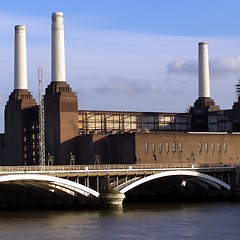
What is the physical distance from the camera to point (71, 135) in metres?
100

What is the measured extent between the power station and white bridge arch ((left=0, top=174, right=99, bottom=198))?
23.4 m

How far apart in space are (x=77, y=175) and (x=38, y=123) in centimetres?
3153

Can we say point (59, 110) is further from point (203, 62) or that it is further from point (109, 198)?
point (109, 198)

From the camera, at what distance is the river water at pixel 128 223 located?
55.2 meters

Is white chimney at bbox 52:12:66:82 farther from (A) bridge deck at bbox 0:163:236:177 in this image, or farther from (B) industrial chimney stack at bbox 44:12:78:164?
(A) bridge deck at bbox 0:163:236:177

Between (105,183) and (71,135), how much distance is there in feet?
81.5

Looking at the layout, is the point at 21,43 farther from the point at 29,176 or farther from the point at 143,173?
the point at 29,176

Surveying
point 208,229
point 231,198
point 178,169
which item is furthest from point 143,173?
point 208,229

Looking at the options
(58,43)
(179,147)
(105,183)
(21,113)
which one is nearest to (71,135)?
(21,113)

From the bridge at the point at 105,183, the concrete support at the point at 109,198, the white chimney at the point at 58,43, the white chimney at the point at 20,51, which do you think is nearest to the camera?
the bridge at the point at 105,183

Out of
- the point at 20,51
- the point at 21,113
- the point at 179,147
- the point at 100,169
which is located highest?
the point at 20,51

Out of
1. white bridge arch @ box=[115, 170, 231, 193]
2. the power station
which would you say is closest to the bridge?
white bridge arch @ box=[115, 170, 231, 193]

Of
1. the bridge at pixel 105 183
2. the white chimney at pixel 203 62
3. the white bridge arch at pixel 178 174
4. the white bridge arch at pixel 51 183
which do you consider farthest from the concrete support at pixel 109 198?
the white chimney at pixel 203 62

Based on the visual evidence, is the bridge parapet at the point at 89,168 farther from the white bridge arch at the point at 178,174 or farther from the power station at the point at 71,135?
the power station at the point at 71,135
